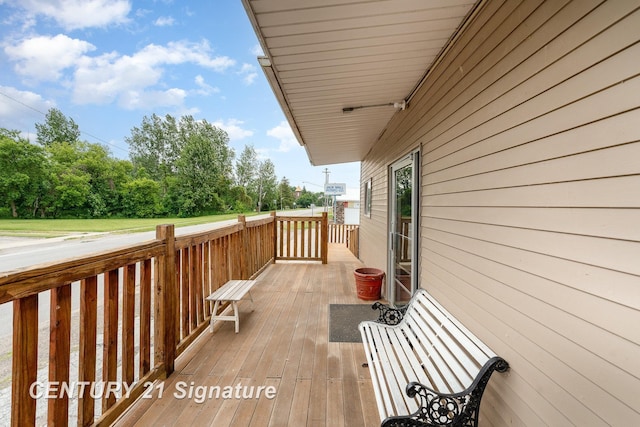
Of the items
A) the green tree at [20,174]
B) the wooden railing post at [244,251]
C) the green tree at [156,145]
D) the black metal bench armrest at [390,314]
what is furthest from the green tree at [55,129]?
the black metal bench armrest at [390,314]

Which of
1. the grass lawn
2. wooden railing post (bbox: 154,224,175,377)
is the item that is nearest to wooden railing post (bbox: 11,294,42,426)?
wooden railing post (bbox: 154,224,175,377)

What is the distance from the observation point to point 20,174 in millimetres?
16578

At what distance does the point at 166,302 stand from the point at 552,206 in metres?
2.41

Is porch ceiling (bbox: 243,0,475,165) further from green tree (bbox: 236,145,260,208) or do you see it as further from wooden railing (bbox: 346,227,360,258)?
green tree (bbox: 236,145,260,208)

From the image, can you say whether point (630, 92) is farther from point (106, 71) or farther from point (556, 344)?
point (106, 71)

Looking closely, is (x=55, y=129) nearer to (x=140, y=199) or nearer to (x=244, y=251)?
(x=140, y=199)

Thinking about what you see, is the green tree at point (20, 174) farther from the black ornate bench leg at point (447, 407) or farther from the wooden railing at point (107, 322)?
the black ornate bench leg at point (447, 407)

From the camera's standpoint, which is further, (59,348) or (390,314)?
(390,314)

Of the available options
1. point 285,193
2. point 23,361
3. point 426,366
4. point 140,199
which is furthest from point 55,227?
point 285,193

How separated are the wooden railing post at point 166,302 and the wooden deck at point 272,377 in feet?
0.60

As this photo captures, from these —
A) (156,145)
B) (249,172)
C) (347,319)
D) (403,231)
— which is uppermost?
(156,145)

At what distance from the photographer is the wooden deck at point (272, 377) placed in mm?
1721

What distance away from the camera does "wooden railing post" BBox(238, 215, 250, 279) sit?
405 cm

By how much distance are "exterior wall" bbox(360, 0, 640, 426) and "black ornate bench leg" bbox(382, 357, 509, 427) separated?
145mm
